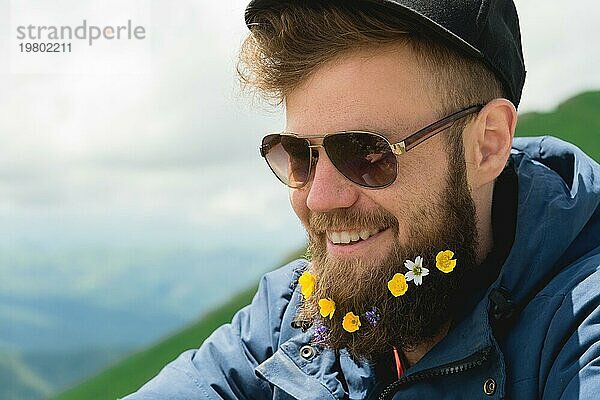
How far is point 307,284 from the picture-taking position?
2.14m

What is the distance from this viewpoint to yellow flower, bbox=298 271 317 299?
2.13 metres

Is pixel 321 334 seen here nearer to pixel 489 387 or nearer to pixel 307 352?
pixel 307 352

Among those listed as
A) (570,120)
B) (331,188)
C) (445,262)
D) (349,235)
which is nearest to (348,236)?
(349,235)

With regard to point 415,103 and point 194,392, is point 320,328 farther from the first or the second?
point 415,103

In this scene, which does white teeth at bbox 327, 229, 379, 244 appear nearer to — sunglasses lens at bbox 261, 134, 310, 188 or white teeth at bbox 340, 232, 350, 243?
white teeth at bbox 340, 232, 350, 243

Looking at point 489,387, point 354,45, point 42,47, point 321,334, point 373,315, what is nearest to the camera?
point 489,387

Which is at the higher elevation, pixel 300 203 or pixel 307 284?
pixel 300 203

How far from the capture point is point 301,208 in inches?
81.7

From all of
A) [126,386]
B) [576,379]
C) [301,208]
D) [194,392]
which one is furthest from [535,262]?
[126,386]

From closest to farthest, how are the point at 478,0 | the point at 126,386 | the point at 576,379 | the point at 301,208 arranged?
1. the point at 576,379
2. the point at 478,0
3. the point at 301,208
4. the point at 126,386

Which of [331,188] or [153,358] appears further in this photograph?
[153,358]

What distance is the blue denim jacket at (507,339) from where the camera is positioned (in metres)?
1.81

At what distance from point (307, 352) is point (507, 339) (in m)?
0.51

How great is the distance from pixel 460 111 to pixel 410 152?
0.15m
